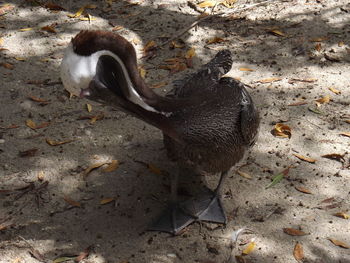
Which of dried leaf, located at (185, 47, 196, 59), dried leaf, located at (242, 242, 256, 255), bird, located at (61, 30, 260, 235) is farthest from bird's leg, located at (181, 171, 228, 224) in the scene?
dried leaf, located at (185, 47, 196, 59)

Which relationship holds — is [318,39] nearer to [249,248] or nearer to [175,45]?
[175,45]

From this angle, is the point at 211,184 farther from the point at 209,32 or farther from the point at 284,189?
the point at 209,32

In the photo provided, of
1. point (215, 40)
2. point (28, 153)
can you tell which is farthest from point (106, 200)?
point (215, 40)

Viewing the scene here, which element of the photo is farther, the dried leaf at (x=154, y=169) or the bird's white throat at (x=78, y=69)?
the dried leaf at (x=154, y=169)

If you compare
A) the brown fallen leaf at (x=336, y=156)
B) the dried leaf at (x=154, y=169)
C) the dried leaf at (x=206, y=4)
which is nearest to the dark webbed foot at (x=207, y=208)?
the dried leaf at (x=154, y=169)

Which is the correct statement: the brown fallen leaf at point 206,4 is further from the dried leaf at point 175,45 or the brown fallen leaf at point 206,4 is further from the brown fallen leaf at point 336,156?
the brown fallen leaf at point 336,156

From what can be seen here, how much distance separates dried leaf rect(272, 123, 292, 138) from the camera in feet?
16.7

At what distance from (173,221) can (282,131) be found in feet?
5.33

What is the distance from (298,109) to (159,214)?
2026 mm

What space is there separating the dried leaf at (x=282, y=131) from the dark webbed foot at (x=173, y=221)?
4.60 feet

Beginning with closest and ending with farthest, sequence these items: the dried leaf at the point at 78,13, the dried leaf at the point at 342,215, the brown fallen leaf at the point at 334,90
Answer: the dried leaf at the point at 342,215
the brown fallen leaf at the point at 334,90
the dried leaf at the point at 78,13

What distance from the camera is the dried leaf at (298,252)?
3.91 m

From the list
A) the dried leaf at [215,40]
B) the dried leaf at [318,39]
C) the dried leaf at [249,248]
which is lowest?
Result: the dried leaf at [249,248]

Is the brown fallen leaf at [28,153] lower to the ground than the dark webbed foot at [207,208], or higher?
higher
